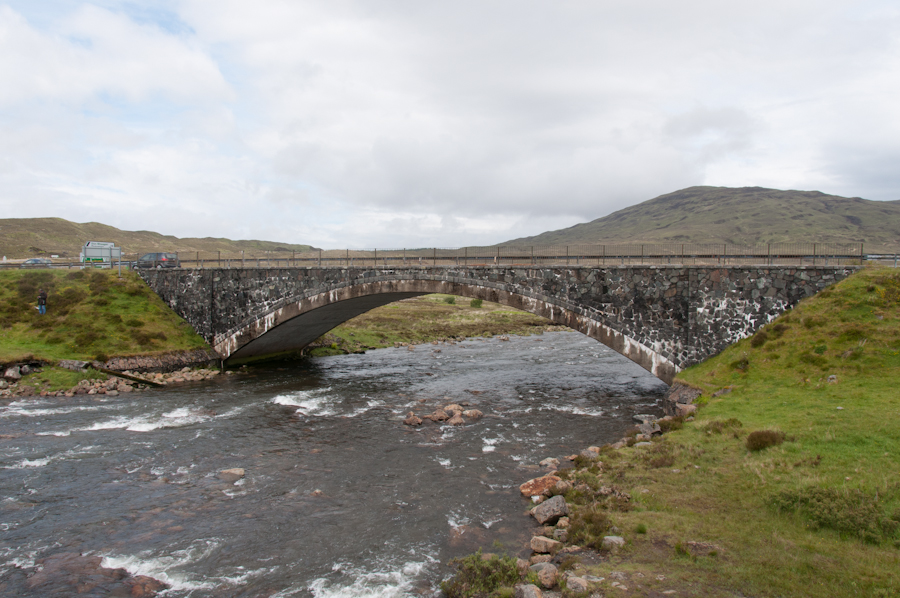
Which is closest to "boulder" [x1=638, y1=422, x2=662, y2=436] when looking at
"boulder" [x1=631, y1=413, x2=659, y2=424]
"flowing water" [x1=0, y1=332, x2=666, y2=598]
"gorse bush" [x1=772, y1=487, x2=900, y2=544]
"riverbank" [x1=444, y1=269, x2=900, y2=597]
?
"riverbank" [x1=444, y1=269, x2=900, y2=597]

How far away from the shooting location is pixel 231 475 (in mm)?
22172

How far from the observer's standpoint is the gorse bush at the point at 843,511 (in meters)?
12.7

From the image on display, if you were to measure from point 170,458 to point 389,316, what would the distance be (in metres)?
55.2

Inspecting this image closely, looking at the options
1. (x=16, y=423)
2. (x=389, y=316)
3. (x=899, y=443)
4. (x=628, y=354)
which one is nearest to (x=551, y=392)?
(x=628, y=354)

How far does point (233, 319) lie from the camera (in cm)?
4678

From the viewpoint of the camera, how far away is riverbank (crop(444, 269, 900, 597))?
39.2 feet

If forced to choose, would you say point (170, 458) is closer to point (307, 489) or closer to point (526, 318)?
point (307, 489)

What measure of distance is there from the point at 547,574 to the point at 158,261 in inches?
2018

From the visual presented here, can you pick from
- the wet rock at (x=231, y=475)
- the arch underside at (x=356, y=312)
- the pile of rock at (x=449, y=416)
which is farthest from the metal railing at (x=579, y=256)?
the wet rock at (x=231, y=475)

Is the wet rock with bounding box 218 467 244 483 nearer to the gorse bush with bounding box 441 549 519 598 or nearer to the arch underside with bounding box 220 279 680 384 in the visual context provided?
the gorse bush with bounding box 441 549 519 598

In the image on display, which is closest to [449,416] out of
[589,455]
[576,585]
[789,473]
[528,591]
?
[589,455]

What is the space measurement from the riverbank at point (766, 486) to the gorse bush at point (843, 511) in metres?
0.03

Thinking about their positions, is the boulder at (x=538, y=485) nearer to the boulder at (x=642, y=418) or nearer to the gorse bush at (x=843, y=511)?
the gorse bush at (x=843, y=511)

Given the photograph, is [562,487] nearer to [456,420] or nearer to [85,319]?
[456,420]
